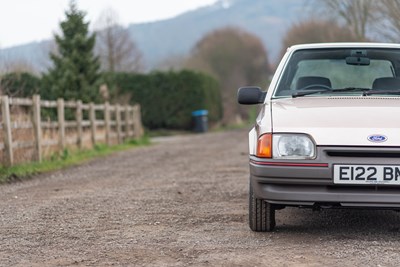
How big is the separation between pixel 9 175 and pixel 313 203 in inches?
266

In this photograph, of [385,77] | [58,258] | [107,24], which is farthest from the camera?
[107,24]

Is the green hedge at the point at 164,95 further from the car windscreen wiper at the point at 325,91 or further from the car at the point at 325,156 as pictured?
the car at the point at 325,156

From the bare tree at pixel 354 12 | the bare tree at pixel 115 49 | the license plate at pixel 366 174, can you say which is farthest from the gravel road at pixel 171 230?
the bare tree at pixel 115 49

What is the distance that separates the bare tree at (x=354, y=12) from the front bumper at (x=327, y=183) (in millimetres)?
13224

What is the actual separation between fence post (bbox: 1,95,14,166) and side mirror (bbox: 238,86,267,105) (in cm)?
616

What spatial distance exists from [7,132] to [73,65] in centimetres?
1181

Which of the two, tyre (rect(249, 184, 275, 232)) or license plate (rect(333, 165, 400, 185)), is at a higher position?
license plate (rect(333, 165, 400, 185))

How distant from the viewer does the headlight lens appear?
4816 mm

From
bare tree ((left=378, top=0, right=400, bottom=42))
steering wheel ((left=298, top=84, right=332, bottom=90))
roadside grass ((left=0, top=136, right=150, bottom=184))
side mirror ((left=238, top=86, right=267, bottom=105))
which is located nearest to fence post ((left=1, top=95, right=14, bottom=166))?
roadside grass ((left=0, top=136, right=150, bottom=184))

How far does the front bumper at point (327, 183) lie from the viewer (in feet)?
15.4

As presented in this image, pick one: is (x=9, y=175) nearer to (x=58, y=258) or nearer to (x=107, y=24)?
(x=58, y=258)

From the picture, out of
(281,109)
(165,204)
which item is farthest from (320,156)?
(165,204)

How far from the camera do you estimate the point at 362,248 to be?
4.68 m

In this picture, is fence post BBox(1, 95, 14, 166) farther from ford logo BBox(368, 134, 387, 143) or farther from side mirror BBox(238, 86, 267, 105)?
ford logo BBox(368, 134, 387, 143)
